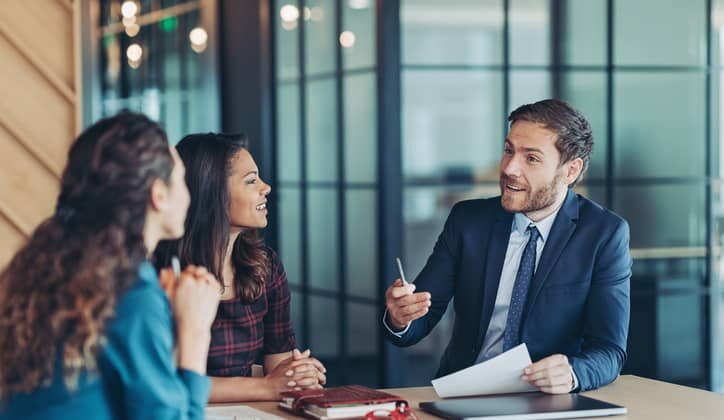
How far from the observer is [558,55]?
179 inches

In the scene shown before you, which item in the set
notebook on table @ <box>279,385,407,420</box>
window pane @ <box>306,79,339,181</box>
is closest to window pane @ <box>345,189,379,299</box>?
window pane @ <box>306,79,339,181</box>

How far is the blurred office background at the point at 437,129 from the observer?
4.39 m

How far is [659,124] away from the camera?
468cm

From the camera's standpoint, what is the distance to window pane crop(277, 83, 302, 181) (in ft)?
16.2

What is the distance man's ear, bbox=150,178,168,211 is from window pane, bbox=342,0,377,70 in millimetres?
2762

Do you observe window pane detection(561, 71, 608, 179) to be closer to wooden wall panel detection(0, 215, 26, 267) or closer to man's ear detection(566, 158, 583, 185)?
man's ear detection(566, 158, 583, 185)

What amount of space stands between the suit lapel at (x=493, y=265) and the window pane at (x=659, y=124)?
1.83 metres

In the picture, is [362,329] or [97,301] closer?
[97,301]

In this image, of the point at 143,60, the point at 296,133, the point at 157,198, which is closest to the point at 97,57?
the point at 296,133

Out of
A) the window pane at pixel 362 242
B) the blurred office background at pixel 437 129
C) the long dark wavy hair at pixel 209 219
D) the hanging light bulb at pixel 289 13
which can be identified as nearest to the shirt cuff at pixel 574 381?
the long dark wavy hair at pixel 209 219

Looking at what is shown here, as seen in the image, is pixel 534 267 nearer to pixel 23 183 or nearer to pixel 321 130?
pixel 23 183

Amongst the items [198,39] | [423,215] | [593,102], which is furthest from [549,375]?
[198,39]

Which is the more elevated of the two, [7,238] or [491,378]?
[7,238]

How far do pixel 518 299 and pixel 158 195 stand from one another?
1369mm
